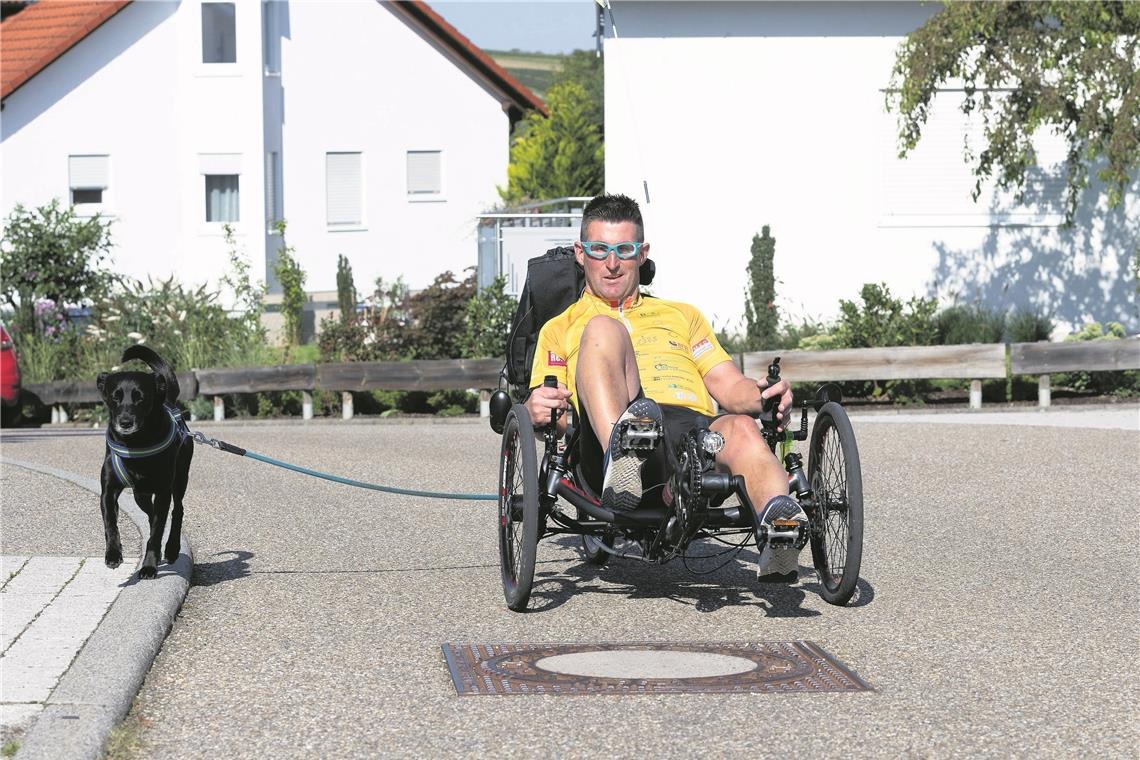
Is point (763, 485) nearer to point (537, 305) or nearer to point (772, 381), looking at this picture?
point (772, 381)

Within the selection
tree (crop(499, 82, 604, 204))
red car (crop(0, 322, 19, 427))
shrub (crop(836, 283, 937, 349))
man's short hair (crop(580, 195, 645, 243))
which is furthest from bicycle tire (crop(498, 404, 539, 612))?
tree (crop(499, 82, 604, 204))

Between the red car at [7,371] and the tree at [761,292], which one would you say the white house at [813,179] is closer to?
the tree at [761,292]

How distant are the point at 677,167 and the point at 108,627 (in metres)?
17.6

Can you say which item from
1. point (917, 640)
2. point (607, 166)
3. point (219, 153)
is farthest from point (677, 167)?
point (917, 640)

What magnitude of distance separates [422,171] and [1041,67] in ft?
70.3

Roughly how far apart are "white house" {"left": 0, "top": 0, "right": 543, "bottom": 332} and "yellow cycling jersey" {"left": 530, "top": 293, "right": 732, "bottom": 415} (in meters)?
27.1

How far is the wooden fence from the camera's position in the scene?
17.9 metres

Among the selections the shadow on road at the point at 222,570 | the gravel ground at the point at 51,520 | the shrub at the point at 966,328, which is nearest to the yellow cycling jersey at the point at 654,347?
the shadow on road at the point at 222,570

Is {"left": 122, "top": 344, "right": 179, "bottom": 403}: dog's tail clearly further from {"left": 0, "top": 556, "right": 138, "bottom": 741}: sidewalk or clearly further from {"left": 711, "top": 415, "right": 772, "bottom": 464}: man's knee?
{"left": 711, "top": 415, "right": 772, "bottom": 464}: man's knee

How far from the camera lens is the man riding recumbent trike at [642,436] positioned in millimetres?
6281

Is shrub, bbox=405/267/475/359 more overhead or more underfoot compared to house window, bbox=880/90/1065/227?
more underfoot

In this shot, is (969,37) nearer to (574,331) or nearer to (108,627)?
(574,331)

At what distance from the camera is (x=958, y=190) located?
23234 mm

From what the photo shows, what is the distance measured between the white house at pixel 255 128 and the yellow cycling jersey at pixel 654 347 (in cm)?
2711
